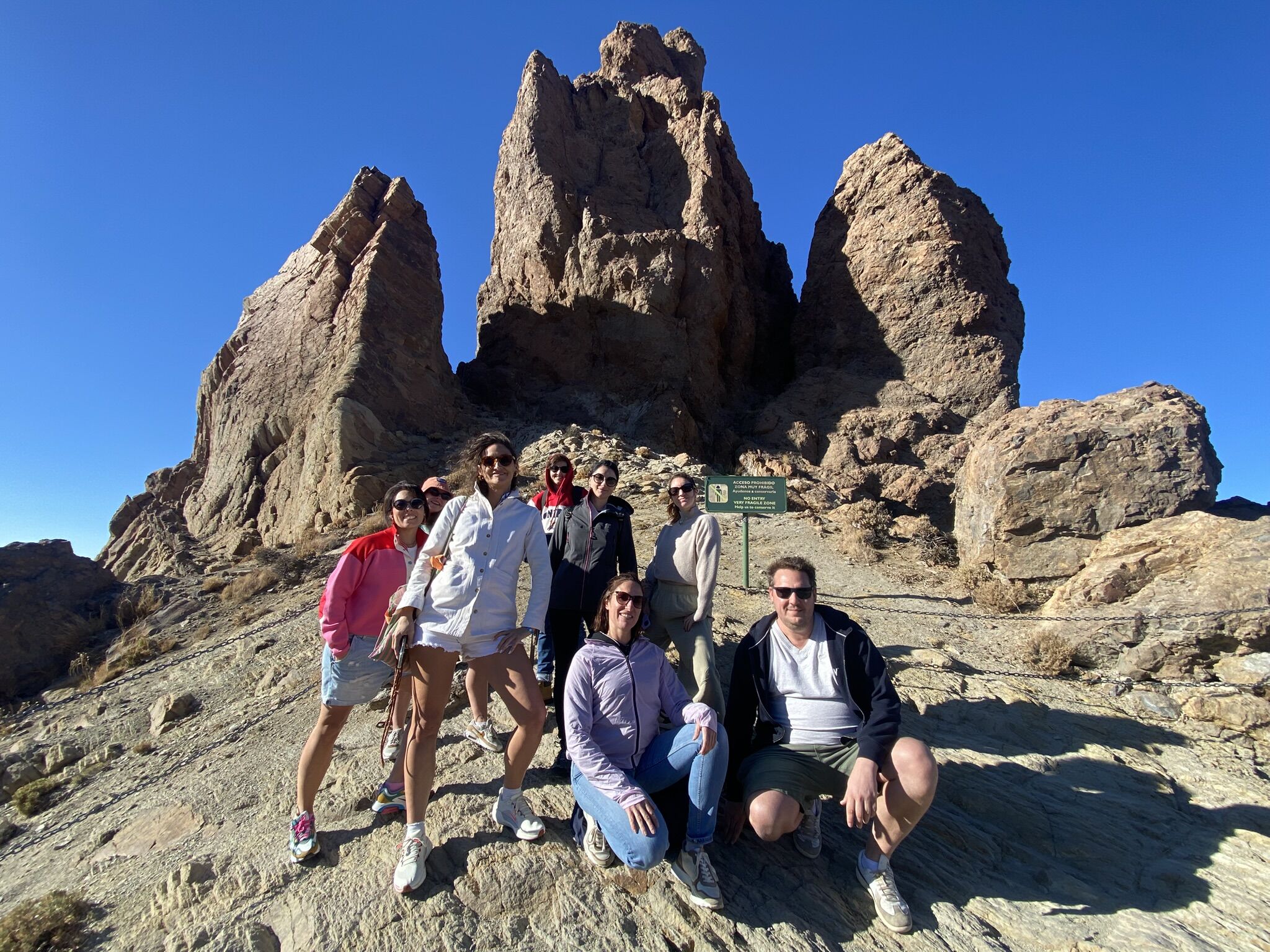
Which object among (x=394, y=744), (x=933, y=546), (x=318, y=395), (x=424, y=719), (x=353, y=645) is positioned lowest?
(x=394, y=744)

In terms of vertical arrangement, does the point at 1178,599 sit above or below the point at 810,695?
above

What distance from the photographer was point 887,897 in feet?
10.1

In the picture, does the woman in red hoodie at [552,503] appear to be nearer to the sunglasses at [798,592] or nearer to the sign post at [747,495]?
the sunglasses at [798,592]

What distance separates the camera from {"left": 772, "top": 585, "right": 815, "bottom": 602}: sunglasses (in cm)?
346

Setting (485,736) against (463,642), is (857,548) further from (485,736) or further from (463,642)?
(463,642)

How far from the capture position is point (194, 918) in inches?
121

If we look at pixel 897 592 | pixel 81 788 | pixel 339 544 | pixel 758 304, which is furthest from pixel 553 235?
pixel 81 788

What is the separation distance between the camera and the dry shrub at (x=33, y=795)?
530 centimetres

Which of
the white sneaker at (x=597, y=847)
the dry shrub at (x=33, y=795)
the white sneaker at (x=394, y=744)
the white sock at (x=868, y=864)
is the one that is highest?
the white sneaker at (x=394, y=744)

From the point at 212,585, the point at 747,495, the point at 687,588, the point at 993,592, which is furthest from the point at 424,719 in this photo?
the point at 212,585

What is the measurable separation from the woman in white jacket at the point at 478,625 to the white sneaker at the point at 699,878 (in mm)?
804

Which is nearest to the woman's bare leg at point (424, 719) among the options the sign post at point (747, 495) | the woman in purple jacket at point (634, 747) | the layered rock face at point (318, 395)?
the woman in purple jacket at point (634, 747)

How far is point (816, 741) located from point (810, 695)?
24 centimetres

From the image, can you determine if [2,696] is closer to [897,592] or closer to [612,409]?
[897,592]
